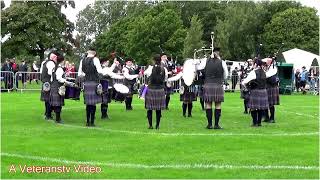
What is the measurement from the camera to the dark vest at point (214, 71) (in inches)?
485

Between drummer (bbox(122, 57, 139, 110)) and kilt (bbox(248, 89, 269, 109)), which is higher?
drummer (bbox(122, 57, 139, 110))

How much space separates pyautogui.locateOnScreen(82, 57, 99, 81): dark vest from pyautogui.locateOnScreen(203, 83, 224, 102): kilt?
7.97ft

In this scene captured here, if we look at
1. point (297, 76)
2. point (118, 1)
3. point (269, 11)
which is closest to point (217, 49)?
point (297, 76)

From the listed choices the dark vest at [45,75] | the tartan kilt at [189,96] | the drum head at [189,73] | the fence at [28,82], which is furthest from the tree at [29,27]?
the drum head at [189,73]

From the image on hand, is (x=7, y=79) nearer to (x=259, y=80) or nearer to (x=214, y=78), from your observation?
(x=214, y=78)

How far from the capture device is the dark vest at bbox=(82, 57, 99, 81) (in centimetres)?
1265

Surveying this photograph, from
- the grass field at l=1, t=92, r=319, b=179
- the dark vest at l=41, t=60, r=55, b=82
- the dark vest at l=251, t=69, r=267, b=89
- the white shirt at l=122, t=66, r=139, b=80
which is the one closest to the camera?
the grass field at l=1, t=92, r=319, b=179

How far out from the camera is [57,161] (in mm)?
8484

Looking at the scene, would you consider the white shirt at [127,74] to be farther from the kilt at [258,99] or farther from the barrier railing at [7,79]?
the barrier railing at [7,79]

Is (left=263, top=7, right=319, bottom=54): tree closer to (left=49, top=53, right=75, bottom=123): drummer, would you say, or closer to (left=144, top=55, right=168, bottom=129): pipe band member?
(left=49, top=53, right=75, bottom=123): drummer

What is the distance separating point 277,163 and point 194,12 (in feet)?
206

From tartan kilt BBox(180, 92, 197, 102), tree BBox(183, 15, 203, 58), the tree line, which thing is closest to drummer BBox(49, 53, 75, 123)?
tartan kilt BBox(180, 92, 197, 102)

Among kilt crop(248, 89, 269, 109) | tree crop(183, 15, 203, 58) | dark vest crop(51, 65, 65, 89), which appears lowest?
kilt crop(248, 89, 269, 109)

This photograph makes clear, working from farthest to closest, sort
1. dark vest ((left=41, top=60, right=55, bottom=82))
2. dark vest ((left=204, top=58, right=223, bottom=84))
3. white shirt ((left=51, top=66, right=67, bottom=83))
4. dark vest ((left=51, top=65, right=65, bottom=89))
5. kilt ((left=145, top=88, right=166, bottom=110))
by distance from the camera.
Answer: dark vest ((left=41, top=60, right=55, bottom=82)), dark vest ((left=51, top=65, right=65, bottom=89)), white shirt ((left=51, top=66, right=67, bottom=83)), dark vest ((left=204, top=58, right=223, bottom=84)), kilt ((left=145, top=88, right=166, bottom=110))
